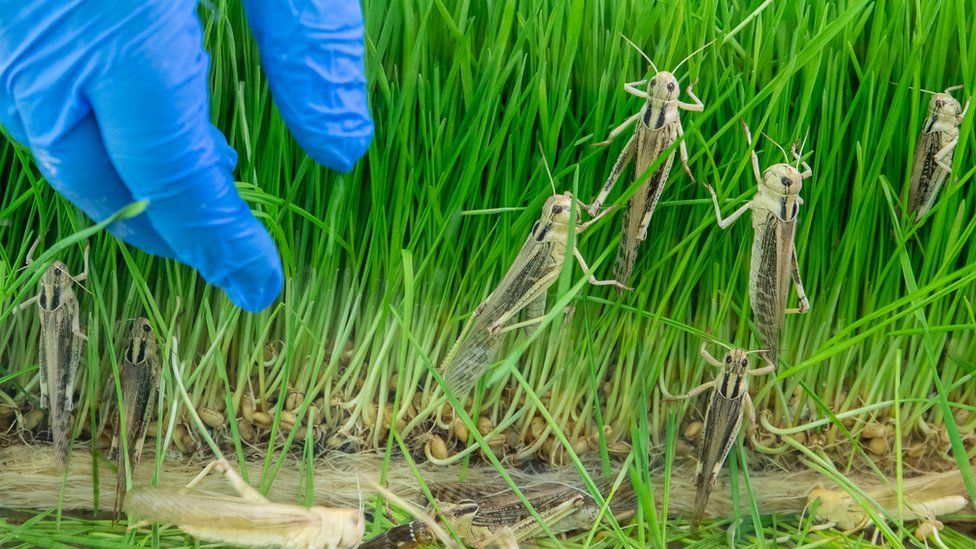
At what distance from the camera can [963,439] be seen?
154 centimetres

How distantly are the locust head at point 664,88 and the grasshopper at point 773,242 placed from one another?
0.45ft

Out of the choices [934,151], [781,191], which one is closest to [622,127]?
[781,191]

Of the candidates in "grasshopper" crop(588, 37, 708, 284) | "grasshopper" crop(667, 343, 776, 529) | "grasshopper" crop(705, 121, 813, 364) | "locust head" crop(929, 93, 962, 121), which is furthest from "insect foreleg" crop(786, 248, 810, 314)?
"locust head" crop(929, 93, 962, 121)

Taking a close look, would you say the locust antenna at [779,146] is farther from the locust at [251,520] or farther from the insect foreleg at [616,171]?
the locust at [251,520]

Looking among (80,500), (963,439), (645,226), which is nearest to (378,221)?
(645,226)

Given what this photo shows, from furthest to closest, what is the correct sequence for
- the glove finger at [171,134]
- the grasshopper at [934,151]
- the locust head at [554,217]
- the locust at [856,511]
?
1. the locust at [856,511]
2. the grasshopper at [934,151]
3. the locust head at [554,217]
4. the glove finger at [171,134]

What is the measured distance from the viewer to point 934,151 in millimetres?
1290

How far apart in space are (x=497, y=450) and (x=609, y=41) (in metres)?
0.77

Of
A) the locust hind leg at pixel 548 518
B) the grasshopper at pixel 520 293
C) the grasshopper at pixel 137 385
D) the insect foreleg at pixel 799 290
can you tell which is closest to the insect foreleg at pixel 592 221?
the grasshopper at pixel 520 293

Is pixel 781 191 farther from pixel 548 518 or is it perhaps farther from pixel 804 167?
pixel 548 518

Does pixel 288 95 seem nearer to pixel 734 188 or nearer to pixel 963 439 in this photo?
pixel 734 188

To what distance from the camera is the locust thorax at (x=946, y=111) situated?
4.16 feet

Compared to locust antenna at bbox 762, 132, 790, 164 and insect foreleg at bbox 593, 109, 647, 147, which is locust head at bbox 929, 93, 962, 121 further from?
insect foreleg at bbox 593, 109, 647, 147

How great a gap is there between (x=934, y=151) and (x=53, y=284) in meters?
1.51
